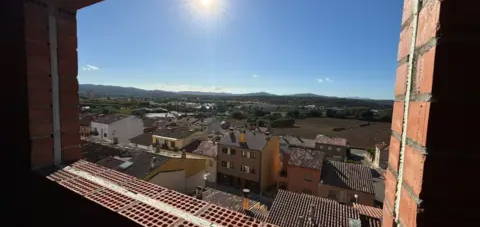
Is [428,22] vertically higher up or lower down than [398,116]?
higher up

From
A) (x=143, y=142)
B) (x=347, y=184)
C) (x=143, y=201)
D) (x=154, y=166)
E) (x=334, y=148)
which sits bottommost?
(x=334, y=148)

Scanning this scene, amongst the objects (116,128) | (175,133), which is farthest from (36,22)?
(116,128)

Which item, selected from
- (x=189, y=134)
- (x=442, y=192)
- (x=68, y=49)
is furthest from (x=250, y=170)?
(x=442, y=192)

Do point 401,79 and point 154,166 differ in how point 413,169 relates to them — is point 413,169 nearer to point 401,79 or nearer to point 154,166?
point 401,79

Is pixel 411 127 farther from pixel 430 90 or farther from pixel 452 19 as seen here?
pixel 452 19

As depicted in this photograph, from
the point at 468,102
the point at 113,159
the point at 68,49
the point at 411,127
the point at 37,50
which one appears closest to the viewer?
the point at 468,102

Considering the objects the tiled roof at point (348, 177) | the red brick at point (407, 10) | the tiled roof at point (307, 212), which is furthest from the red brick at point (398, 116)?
the tiled roof at point (348, 177)
